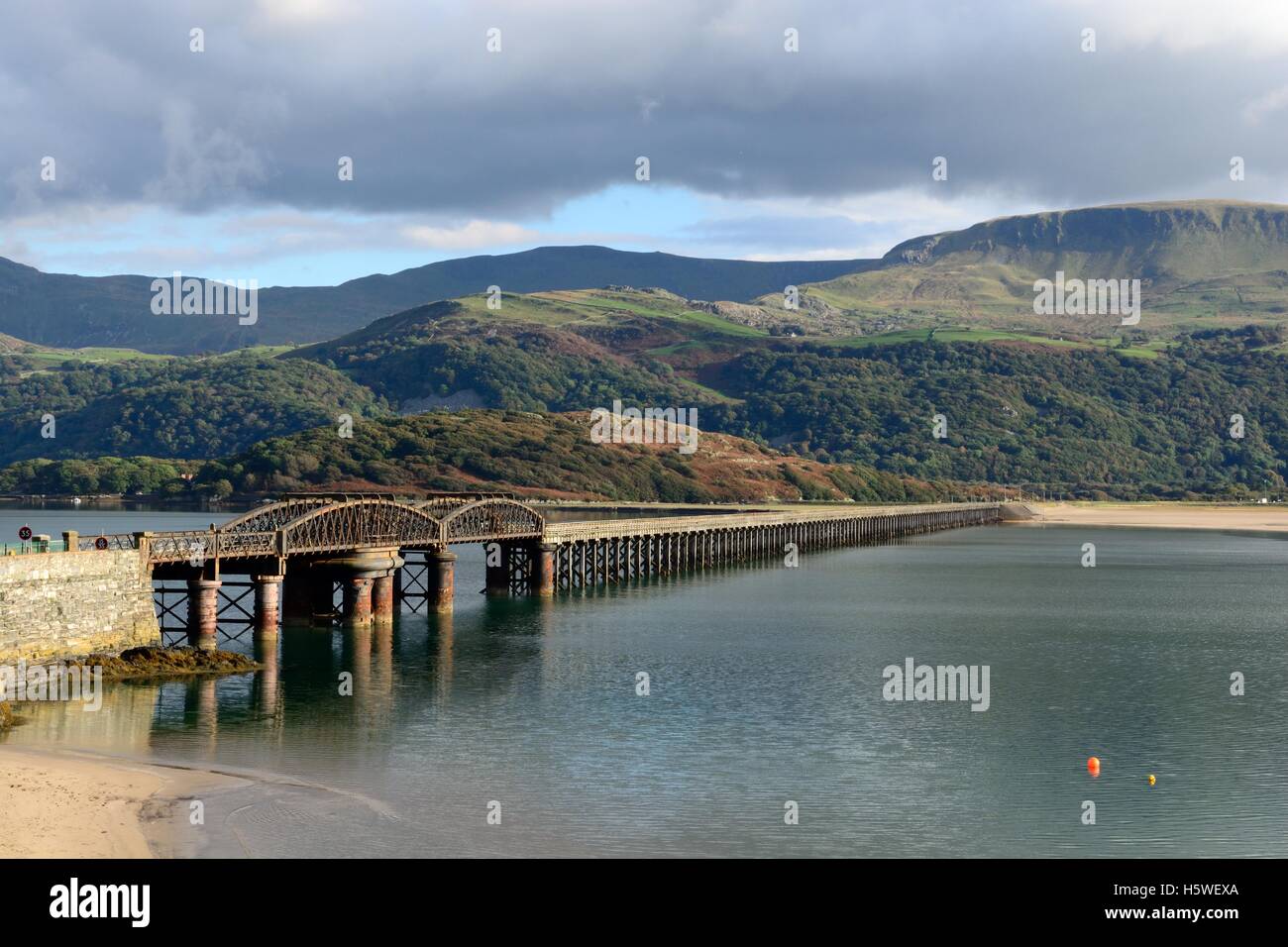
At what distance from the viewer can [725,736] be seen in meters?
43.5

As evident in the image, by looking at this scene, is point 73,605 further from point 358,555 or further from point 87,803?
point 358,555

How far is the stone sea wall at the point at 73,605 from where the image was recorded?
4347 centimetres

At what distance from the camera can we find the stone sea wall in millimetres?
43469

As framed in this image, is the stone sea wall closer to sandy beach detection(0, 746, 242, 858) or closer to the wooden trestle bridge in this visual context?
the wooden trestle bridge

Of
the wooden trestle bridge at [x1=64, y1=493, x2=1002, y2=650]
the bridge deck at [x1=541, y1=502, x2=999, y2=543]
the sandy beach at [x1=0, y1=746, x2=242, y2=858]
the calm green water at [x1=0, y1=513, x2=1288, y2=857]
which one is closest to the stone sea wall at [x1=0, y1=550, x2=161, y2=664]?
the wooden trestle bridge at [x1=64, y1=493, x2=1002, y2=650]

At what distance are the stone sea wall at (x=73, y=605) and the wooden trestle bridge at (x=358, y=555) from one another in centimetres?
97

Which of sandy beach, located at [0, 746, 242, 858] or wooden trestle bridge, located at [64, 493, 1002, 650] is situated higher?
wooden trestle bridge, located at [64, 493, 1002, 650]

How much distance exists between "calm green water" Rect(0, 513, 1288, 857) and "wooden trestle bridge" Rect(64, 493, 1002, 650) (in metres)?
2.42

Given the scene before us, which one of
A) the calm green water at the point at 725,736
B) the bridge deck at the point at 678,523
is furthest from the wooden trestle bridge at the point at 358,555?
the calm green water at the point at 725,736

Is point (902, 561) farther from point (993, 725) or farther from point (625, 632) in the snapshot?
point (993, 725)

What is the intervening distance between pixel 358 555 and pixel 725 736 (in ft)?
81.4

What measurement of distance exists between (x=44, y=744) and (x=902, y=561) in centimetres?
9710
